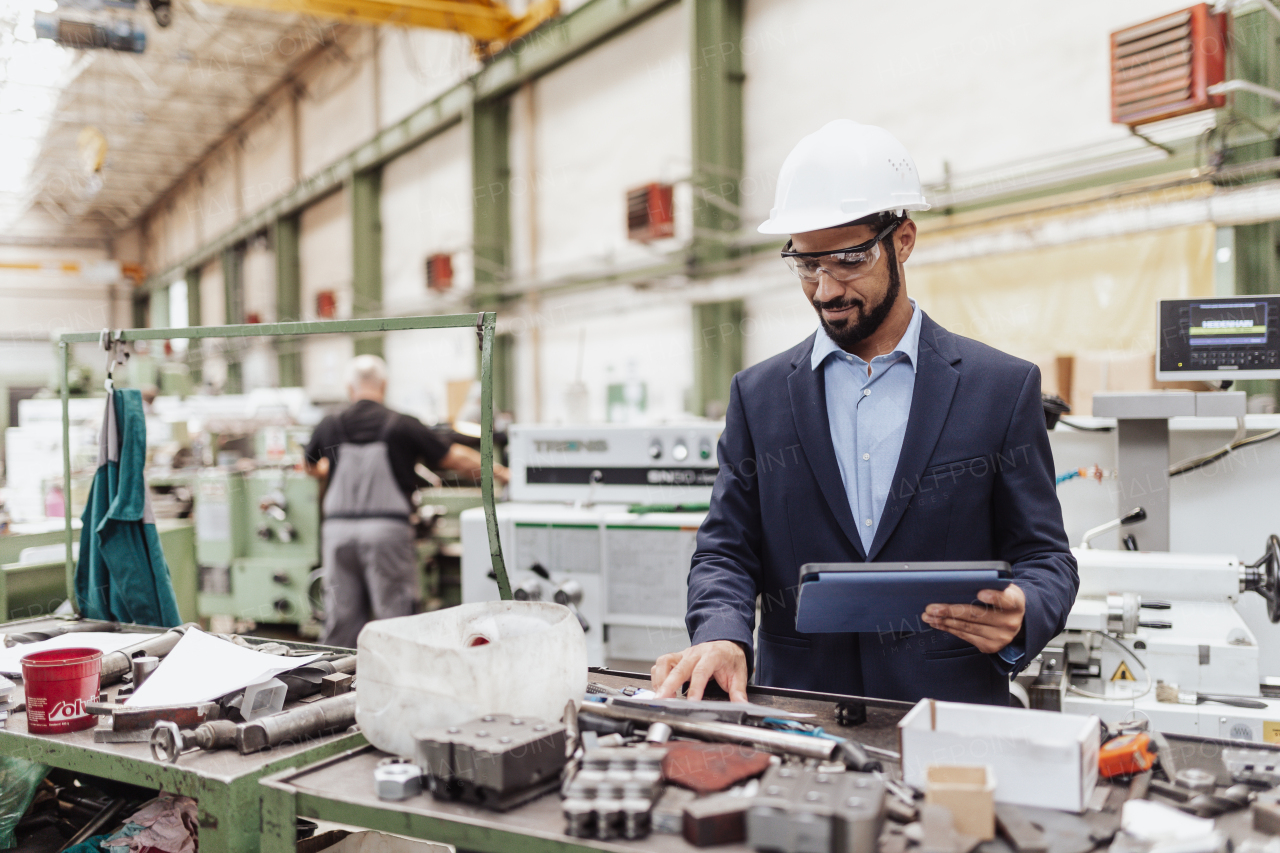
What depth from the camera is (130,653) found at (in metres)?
1.38

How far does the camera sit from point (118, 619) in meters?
1.73

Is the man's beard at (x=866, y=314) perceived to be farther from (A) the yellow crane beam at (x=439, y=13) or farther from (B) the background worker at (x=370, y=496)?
(A) the yellow crane beam at (x=439, y=13)

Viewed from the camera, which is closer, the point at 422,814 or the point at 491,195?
the point at 422,814

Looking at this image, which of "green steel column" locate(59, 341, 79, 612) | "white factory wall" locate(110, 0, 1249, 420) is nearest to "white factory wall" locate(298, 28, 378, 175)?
"white factory wall" locate(110, 0, 1249, 420)

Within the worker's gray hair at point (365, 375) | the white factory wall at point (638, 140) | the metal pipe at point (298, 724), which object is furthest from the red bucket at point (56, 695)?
the white factory wall at point (638, 140)

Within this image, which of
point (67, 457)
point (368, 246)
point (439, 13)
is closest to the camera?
point (67, 457)

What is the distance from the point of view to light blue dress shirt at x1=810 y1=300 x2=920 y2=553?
124cm

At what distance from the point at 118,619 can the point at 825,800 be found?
1.50 m

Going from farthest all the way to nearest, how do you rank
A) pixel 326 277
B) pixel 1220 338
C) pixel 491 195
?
1. pixel 326 277
2. pixel 491 195
3. pixel 1220 338

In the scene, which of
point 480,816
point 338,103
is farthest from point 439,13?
point 480,816

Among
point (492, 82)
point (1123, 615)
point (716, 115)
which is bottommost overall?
point (1123, 615)

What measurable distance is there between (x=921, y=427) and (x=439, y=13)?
5.29 meters

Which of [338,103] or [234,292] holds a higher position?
[338,103]

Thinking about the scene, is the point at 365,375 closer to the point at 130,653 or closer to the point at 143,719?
the point at 130,653
